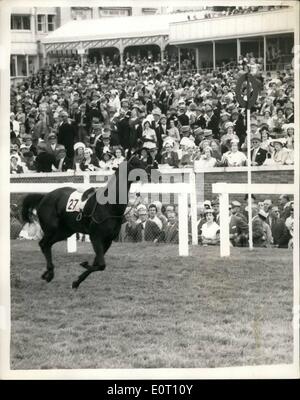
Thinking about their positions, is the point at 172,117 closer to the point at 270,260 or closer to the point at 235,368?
the point at 270,260

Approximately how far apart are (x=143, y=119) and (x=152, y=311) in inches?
53.4

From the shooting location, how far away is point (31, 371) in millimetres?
5773

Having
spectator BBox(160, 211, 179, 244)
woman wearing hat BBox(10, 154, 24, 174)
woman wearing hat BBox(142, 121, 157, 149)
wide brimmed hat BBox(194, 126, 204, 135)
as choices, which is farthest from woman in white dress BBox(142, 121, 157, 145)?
woman wearing hat BBox(10, 154, 24, 174)

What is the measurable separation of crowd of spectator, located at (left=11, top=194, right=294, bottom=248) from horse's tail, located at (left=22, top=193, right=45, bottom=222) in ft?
0.18

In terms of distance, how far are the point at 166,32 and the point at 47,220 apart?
1505 mm

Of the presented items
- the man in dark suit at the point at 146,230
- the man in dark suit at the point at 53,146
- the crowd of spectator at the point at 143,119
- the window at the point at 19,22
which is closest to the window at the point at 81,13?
the window at the point at 19,22

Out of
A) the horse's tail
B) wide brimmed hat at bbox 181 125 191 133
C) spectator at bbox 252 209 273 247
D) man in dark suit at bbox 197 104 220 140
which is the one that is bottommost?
spectator at bbox 252 209 273 247

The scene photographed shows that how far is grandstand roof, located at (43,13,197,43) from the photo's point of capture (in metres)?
6.12

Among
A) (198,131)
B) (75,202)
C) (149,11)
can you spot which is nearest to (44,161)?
(75,202)

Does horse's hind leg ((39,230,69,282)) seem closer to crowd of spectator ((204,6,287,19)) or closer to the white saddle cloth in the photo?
the white saddle cloth

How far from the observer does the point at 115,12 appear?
239 inches

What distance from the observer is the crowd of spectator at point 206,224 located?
259 inches

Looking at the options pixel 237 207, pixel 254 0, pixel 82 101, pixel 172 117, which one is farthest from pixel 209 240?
pixel 254 0
